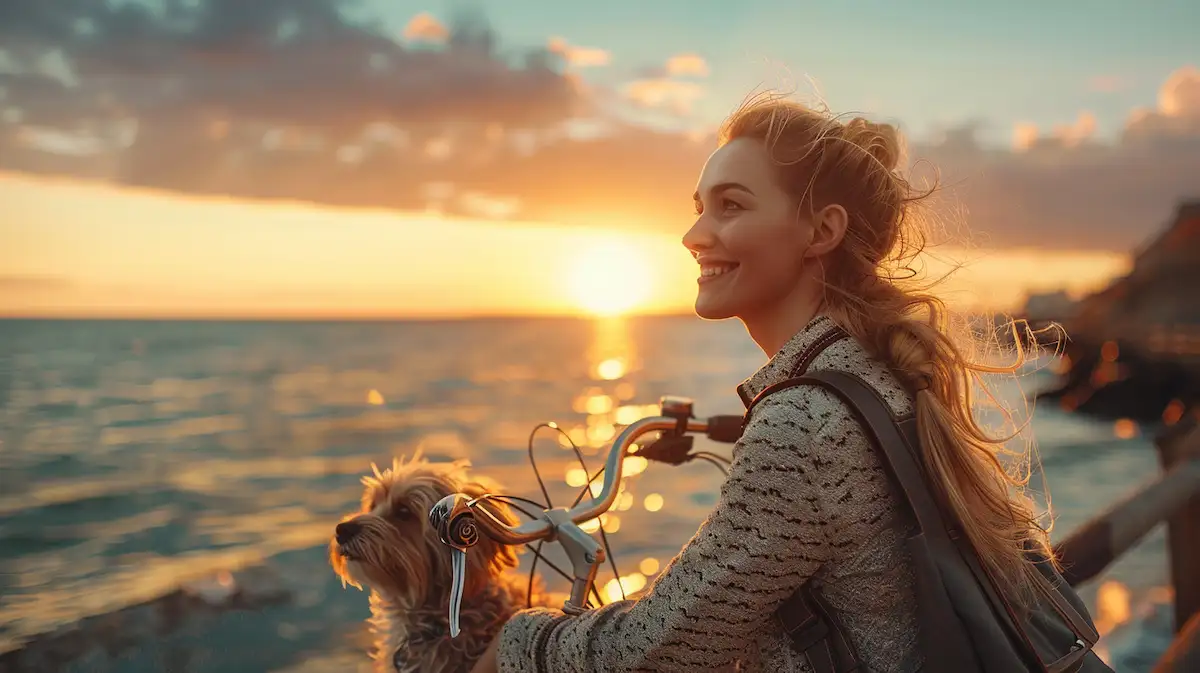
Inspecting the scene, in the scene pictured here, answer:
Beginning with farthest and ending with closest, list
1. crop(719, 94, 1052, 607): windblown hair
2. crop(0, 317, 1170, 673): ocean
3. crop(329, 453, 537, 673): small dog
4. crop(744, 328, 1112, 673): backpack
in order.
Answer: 1. crop(0, 317, 1170, 673): ocean
2. crop(329, 453, 537, 673): small dog
3. crop(719, 94, 1052, 607): windblown hair
4. crop(744, 328, 1112, 673): backpack

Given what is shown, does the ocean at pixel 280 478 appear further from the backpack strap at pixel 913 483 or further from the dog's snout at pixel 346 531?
the backpack strap at pixel 913 483

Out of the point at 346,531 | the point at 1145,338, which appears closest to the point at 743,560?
the point at 346,531

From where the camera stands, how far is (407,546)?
316 cm

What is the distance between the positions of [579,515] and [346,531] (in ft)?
3.90

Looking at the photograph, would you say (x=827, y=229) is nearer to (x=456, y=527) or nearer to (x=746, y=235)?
(x=746, y=235)

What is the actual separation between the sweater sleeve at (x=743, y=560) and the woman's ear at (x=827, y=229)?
18.6 inches

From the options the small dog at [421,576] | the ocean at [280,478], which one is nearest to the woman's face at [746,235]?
the ocean at [280,478]

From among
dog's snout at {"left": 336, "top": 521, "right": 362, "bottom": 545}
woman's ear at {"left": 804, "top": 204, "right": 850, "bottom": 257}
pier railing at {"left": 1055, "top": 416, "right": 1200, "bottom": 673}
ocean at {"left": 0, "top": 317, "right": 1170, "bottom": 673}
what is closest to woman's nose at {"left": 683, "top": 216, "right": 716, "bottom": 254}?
woman's ear at {"left": 804, "top": 204, "right": 850, "bottom": 257}

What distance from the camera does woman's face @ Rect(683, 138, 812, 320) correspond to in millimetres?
2162

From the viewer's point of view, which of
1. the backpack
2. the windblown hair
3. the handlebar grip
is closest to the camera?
the backpack

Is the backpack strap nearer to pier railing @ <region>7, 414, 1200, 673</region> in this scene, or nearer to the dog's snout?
pier railing @ <region>7, 414, 1200, 673</region>

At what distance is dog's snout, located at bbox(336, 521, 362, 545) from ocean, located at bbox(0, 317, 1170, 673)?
505 mm

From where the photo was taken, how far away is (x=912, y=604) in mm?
1858

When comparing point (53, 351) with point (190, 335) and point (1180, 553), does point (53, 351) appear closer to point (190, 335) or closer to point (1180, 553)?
point (190, 335)
